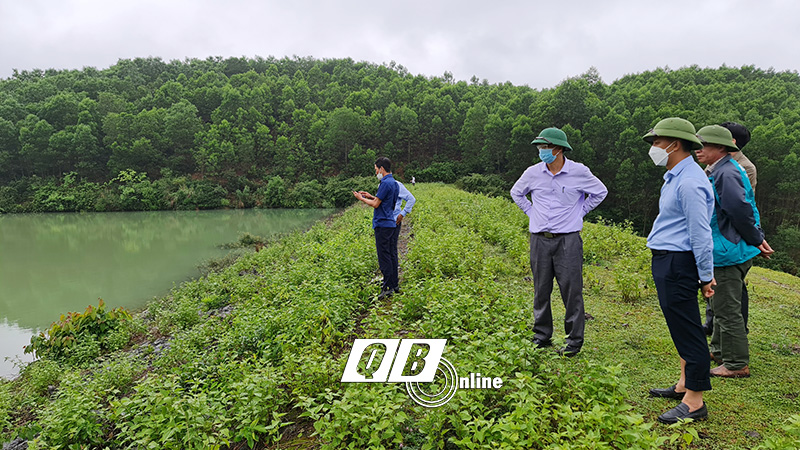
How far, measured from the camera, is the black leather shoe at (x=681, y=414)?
2.78 meters

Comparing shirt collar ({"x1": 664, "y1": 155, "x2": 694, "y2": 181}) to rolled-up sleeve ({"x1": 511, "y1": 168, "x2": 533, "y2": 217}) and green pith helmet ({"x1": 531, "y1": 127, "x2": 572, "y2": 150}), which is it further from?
rolled-up sleeve ({"x1": 511, "y1": 168, "x2": 533, "y2": 217})

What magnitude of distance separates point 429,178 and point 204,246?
32733mm

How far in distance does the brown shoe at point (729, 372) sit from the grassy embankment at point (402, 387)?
0.08 meters

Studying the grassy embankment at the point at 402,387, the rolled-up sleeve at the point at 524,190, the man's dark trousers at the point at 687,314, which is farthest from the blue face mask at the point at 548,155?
the grassy embankment at the point at 402,387

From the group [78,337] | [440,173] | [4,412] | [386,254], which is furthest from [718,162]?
[440,173]

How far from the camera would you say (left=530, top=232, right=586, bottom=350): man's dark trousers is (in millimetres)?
3779

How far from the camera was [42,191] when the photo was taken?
4031 cm

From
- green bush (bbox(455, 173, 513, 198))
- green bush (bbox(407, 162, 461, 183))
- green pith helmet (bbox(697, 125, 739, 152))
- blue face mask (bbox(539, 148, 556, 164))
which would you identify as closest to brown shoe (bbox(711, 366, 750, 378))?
green pith helmet (bbox(697, 125, 739, 152))

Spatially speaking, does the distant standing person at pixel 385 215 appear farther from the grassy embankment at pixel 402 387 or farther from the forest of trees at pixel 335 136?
the forest of trees at pixel 335 136

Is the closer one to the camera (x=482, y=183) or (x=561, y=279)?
(x=561, y=279)

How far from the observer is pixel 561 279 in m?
3.83

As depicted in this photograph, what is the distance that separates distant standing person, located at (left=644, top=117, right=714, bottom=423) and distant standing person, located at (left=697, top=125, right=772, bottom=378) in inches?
24.4

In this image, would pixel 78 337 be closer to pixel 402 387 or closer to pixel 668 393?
pixel 402 387

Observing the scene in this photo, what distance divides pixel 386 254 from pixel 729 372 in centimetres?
410
